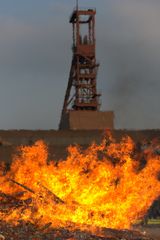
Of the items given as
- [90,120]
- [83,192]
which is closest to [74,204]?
[83,192]

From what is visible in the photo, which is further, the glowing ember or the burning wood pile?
the glowing ember

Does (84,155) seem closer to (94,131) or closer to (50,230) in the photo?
(94,131)

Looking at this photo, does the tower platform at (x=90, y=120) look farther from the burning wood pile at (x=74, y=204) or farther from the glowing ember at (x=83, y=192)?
the burning wood pile at (x=74, y=204)

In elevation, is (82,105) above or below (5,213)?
above

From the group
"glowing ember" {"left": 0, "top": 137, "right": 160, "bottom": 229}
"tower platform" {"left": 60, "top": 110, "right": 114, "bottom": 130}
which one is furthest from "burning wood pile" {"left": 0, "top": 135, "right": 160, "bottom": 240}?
"tower platform" {"left": 60, "top": 110, "right": 114, "bottom": 130}

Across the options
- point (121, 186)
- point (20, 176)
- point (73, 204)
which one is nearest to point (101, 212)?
point (73, 204)

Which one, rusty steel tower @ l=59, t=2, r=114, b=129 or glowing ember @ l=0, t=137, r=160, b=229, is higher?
rusty steel tower @ l=59, t=2, r=114, b=129

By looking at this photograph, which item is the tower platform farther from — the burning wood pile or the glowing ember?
the burning wood pile

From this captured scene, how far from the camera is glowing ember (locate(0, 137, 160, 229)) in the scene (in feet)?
58.1

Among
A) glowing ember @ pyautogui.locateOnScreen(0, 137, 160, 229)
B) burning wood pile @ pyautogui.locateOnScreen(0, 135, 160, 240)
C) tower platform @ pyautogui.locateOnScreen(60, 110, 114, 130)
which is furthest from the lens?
tower platform @ pyautogui.locateOnScreen(60, 110, 114, 130)

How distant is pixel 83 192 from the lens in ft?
67.3

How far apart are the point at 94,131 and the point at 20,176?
42.9ft

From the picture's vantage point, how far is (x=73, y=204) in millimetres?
18500

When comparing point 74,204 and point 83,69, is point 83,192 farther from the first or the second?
point 83,69
